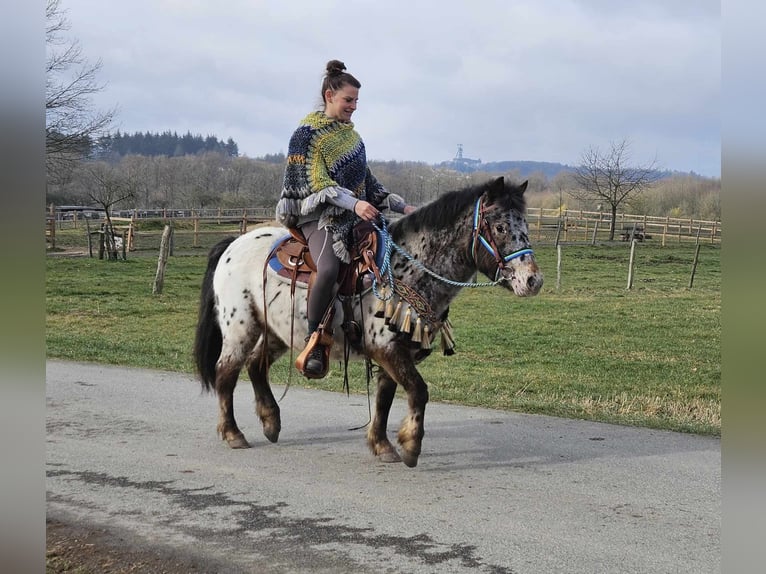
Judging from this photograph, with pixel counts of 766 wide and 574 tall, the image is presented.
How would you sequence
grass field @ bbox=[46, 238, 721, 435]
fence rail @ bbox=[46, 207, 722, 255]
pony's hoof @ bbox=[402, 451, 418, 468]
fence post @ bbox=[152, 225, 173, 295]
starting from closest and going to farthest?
pony's hoof @ bbox=[402, 451, 418, 468], grass field @ bbox=[46, 238, 721, 435], fence post @ bbox=[152, 225, 173, 295], fence rail @ bbox=[46, 207, 722, 255]

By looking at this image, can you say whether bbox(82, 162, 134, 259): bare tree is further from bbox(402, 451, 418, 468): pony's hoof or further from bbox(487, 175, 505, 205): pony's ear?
bbox(487, 175, 505, 205): pony's ear

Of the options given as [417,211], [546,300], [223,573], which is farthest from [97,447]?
[546,300]

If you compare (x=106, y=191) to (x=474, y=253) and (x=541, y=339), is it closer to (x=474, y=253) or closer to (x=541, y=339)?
(x=541, y=339)

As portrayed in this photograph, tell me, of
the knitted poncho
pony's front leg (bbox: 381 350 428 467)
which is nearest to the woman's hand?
the knitted poncho

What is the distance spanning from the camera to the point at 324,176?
18.7ft

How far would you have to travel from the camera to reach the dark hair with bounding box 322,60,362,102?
5.70 metres

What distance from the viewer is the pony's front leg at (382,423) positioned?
6.05 metres

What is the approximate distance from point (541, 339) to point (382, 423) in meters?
9.44

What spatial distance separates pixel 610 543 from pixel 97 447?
413 cm

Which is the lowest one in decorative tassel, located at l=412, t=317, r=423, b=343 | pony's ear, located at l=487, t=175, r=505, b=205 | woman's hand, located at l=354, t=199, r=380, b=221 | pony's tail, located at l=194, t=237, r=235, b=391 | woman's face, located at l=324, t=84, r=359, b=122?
pony's tail, located at l=194, t=237, r=235, b=391

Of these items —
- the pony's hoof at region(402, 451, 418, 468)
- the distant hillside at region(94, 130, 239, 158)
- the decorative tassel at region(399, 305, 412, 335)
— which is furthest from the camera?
the distant hillside at region(94, 130, 239, 158)

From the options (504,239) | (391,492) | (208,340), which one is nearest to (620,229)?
(208,340)

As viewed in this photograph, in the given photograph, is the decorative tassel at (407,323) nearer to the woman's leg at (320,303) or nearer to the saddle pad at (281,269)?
the woman's leg at (320,303)

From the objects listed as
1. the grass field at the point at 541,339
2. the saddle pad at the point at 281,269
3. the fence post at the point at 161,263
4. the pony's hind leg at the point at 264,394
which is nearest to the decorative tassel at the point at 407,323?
the saddle pad at the point at 281,269
